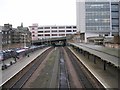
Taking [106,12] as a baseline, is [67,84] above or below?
below

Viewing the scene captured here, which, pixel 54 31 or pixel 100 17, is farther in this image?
pixel 54 31

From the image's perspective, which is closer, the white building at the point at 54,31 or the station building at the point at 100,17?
the station building at the point at 100,17

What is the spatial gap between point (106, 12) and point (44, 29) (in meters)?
63.6

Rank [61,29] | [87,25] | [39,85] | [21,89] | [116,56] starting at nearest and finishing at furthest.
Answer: [116,56], [21,89], [39,85], [87,25], [61,29]

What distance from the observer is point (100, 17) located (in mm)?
115375

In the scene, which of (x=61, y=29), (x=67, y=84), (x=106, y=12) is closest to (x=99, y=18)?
(x=106, y=12)

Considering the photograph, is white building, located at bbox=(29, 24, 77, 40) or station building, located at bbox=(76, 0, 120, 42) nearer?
station building, located at bbox=(76, 0, 120, 42)

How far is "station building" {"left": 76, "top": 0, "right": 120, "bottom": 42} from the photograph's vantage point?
374 ft

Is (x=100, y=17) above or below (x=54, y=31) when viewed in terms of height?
above

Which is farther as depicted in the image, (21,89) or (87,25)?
(87,25)

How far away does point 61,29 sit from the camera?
166 meters

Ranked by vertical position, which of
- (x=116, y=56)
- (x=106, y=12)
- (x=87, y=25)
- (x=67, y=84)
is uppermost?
(x=106, y=12)

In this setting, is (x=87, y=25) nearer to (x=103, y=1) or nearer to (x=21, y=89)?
(x=103, y=1)

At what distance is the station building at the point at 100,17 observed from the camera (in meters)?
114
